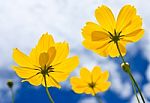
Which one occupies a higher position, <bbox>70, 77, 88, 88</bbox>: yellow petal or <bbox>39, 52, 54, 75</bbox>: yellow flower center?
<bbox>70, 77, 88, 88</bbox>: yellow petal

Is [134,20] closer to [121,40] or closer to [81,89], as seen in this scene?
[121,40]

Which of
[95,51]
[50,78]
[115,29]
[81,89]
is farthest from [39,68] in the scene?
[81,89]

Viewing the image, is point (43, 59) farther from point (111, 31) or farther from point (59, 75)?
point (111, 31)

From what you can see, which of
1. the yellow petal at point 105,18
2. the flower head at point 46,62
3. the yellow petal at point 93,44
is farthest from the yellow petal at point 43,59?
the yellow petal at point 105,18

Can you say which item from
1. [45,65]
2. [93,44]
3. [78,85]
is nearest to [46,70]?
[45,65]


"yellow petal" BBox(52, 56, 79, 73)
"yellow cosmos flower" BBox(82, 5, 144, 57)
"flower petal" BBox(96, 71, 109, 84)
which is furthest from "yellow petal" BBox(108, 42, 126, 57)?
"flower petal" BBox(96, 71, 109, 84)

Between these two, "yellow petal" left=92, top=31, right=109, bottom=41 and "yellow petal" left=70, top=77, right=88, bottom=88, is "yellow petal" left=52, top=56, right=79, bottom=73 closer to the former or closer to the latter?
"yellow petal" left=92, top=31, right=109, bottom=41
